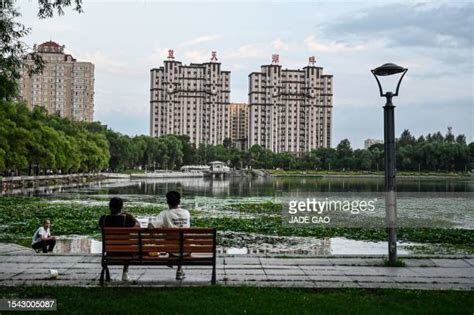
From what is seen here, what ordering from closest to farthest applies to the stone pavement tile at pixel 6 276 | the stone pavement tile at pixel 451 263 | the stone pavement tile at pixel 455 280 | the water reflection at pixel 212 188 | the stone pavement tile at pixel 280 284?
1. the stone pavement tile at pixel 280 284
2. the stone pavement tile at pixel 6 276
3. the stone pavement tile at pixel 455 280
4. the stone pavement tile at pixel 451 263
5. the water reflection at pixel 212 188

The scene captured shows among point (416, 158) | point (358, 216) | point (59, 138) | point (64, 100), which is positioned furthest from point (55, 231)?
point (64, 100)

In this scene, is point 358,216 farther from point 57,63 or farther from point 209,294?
point 57,63

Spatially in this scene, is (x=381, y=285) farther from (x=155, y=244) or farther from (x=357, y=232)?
(x=357, y=232)

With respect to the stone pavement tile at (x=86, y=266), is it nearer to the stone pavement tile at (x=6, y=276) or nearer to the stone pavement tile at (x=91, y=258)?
the stone pavement tile at (x=91, y=258)

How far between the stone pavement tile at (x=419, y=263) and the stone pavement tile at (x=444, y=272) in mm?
312

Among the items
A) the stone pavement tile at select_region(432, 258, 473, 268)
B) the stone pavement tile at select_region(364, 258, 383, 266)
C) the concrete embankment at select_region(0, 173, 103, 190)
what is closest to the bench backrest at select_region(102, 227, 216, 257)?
the stone pavement tile at select_region(364, 258, 383, 266)

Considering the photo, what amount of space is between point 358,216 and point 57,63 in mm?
161678

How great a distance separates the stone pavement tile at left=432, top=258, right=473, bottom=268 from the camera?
11.0m

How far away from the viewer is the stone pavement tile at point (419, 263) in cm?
1100

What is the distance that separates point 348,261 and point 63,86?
571ft

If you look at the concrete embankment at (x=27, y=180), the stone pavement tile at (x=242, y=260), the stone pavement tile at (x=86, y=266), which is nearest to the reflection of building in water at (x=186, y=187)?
the concrete embankment at (x=27, y=180)

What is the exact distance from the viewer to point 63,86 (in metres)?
174

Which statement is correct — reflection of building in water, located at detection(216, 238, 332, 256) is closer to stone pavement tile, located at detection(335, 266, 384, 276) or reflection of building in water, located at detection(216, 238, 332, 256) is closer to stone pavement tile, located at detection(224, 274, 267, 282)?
→ stone pavement tile, located at detection(335, 266, 384, 276)

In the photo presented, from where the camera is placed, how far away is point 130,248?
8.95m
